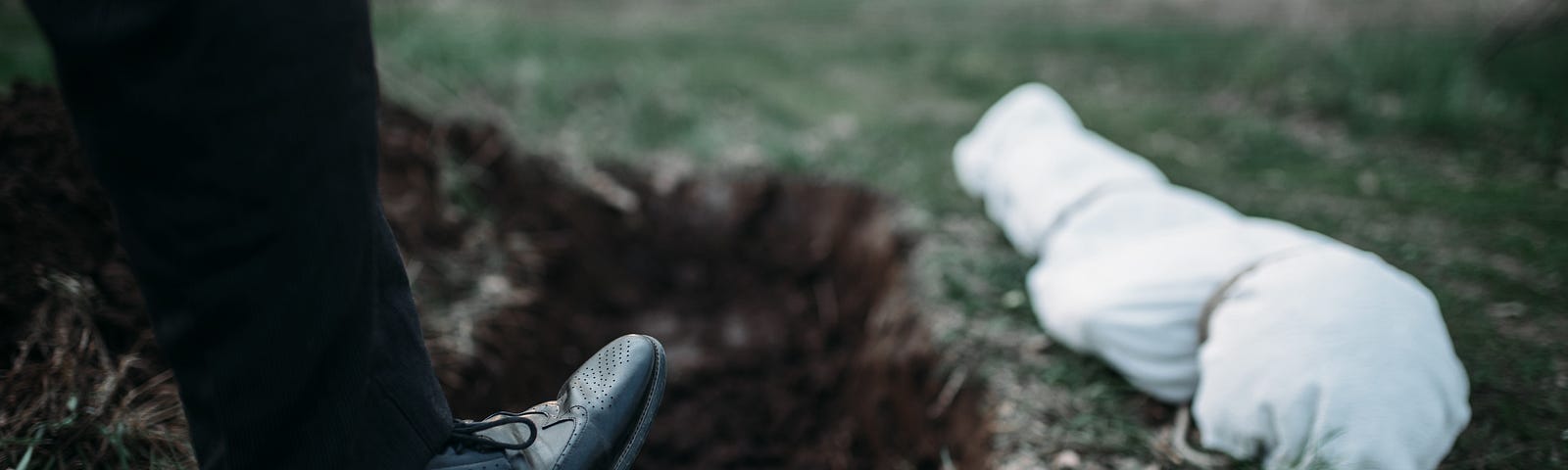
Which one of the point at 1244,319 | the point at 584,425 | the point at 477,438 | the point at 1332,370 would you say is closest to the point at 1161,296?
the point at 1244,319

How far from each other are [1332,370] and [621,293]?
2.61 m

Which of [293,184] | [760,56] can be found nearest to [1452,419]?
[293,184]

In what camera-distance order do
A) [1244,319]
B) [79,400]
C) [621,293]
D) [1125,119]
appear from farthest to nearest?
[1125,119] → [621,293] → [1244,319] → [79,400]

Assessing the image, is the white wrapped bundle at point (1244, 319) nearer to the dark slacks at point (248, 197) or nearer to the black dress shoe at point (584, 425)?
the black dress shoe at point (584, 425)

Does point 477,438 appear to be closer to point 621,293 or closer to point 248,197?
point 248,197

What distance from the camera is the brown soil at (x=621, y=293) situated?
1.55 metres

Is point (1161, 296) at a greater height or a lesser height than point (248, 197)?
lesser

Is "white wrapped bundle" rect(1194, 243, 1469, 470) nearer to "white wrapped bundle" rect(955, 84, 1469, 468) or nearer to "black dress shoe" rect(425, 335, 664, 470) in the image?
"white wrapped bundle" rect(955, 84, 1469, 468)

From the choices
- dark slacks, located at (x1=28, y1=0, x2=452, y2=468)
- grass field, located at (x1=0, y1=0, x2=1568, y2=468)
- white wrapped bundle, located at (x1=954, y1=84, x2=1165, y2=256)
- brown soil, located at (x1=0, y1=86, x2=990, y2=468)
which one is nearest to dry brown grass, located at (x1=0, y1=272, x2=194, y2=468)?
brown soil, located at (x1=0, y1=86, x2=990, y2=468)

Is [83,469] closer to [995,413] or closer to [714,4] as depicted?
[995,413]

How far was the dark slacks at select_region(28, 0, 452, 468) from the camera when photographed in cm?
78

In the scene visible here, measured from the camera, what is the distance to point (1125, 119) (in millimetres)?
4078

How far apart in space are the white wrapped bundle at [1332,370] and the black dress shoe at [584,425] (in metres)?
1.19

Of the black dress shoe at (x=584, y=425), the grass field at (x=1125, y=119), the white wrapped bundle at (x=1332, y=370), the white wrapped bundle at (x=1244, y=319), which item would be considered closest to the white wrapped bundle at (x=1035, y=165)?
the white wrapped bundle at (x=1244, y=319)
